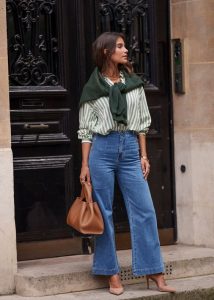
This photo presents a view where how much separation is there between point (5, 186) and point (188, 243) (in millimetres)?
2214

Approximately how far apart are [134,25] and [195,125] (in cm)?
107

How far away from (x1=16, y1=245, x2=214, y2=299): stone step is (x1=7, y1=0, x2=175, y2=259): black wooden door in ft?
0.88

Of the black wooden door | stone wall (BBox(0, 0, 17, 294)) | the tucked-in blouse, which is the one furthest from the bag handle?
the black wooden door

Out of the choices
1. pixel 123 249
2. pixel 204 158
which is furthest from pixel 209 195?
pixel 123 249

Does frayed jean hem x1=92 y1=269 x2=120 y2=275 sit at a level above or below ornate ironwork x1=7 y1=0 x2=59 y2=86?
below

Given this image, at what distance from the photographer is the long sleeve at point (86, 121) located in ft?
22.9

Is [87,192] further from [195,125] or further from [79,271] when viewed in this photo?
[195,125]

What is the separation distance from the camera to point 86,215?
6820 millimetres

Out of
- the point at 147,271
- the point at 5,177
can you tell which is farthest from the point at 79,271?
the point at 5,177

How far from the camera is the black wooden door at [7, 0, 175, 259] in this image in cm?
764

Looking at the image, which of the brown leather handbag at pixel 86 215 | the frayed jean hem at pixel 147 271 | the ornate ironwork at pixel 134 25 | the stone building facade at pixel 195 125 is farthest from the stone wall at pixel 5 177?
the stone building facade at pixel 195 125

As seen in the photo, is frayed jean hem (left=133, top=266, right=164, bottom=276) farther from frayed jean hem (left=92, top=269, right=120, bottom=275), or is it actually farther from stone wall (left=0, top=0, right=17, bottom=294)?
stone wall (left=0, top=0, right=17, bottom=294)

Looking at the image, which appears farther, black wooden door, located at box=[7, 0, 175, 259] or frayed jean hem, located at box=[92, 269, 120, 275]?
black wooden door, located at box=[7, 0, 175, 259]

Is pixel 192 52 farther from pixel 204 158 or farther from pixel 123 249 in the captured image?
pixel 123 249
